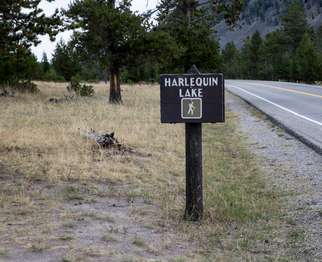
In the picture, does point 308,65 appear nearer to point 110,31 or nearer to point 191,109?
point 110,31

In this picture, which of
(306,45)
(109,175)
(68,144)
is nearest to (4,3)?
(68,144)

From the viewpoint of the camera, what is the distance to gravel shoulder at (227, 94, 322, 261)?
556 centimetres

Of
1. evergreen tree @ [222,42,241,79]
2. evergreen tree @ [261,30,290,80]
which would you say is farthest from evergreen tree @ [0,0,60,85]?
evergreen tree @ [222,42,241,79]

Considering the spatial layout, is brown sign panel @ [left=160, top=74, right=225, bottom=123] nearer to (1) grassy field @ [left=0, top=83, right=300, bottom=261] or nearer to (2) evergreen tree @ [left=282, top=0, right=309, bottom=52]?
(1) grassy field @ [left=0, top=83, right=300, bottom=261]

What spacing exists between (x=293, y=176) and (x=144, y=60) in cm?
1727

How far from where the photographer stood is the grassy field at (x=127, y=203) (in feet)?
16.9

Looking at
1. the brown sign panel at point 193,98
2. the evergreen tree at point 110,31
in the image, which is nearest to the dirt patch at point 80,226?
the brown sign panel at point 193,98

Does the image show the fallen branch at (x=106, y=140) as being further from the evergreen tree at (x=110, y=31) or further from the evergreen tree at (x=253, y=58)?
the evergreen tree at (x=253, y=58)

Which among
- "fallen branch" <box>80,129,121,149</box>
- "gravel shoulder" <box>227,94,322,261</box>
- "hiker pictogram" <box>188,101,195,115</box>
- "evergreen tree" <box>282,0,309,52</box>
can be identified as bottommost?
"gravel shoulder" <box>227,94,322,261</box>

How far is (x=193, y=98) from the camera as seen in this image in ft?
19.8

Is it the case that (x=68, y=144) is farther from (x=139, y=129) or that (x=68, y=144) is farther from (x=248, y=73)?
(x=248, y=73)

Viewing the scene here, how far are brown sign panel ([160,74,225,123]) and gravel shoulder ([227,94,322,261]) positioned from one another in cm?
146

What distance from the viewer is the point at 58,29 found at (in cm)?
1052

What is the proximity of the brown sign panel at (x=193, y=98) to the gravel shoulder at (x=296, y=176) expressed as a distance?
4.78 ft
